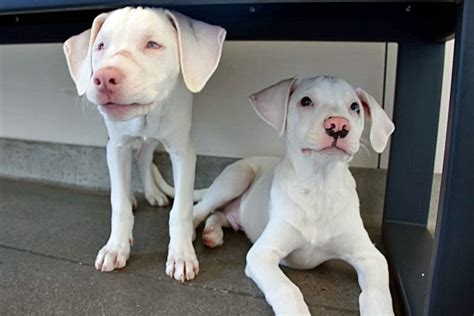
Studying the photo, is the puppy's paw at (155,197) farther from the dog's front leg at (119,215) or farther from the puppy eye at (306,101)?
the puppy eye at (306,101)

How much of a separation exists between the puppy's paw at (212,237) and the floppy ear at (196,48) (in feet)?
1.60

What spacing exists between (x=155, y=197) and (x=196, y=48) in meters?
0.84

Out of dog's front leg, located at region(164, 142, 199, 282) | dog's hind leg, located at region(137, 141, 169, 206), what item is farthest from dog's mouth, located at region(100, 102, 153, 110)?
dog's hind leg, located at region(137, 141, 169, 206)

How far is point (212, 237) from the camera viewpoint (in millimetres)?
1255

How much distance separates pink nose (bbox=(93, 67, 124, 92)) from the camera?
30.8 inches

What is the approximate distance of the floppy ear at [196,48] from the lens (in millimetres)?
920

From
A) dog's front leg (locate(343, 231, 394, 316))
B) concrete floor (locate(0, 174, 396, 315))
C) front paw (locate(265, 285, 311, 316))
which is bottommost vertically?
concrete floor (locate(0, 174, 396, 315))

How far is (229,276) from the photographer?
3.54 ft

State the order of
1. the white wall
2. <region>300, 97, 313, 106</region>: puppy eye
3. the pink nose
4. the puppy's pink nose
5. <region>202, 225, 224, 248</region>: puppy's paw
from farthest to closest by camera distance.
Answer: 1. the white wall
2. <region>202, 225, 224, 248</region>: puppy's paw
3. <region>300, 97, 313, 106</region>: puppy eye
4. the puppy's pink nose
5. the pink nose

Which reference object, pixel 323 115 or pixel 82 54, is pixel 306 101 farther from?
pixel 82 54

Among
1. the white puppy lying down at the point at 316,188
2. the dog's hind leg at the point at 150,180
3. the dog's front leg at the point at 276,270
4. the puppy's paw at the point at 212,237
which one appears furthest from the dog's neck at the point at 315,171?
the dog's hind leg at the point at 150,180

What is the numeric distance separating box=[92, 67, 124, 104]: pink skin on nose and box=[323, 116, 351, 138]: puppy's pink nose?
41 cm

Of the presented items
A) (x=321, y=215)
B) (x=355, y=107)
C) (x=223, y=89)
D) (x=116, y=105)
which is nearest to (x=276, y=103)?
(x=355, y=107)

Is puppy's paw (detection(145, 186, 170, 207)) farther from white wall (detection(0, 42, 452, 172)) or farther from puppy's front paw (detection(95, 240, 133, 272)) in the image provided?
puppy's front paw (detection(95, 240, 133, 272))
